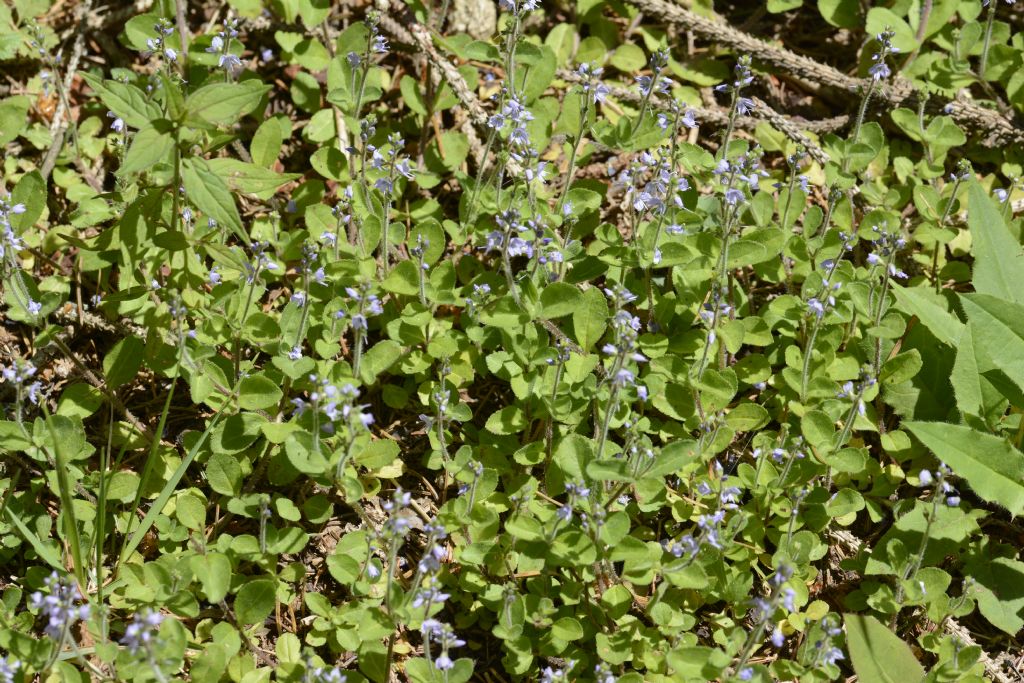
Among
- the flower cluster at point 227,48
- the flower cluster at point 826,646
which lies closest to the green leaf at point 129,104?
the flower cluster at point 227,48

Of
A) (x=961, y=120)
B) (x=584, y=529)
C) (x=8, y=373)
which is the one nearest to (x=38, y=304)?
(x=8, y=373)

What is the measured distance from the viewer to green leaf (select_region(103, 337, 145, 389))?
4551mm

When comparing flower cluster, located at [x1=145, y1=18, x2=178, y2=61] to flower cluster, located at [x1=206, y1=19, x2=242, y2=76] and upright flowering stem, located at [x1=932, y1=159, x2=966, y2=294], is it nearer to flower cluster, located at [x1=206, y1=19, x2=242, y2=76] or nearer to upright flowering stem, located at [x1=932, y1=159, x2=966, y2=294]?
flower cluster, located at [x1=206, y1=19, x2=242, y2=76]

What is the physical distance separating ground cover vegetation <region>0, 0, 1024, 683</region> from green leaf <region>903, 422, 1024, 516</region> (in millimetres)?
20

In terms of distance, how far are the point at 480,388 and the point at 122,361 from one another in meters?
1.79

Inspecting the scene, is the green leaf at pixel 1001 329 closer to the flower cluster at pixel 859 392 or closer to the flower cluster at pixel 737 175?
the flower cluster at pixel 859 392

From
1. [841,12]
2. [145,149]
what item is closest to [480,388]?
[145,149]

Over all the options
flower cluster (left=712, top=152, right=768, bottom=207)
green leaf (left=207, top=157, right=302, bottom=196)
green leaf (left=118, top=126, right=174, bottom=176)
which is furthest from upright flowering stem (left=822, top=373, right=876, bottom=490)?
green leaf (left=118, top=126, right=174, bottom=176)

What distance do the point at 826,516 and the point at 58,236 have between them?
4.17m

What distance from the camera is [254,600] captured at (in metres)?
4.05

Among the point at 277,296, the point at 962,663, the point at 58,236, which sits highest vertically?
the point at 58,236

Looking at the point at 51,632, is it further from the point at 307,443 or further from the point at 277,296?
the point at 277,296

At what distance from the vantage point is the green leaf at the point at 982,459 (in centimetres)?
432

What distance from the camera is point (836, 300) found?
16.0 feet
